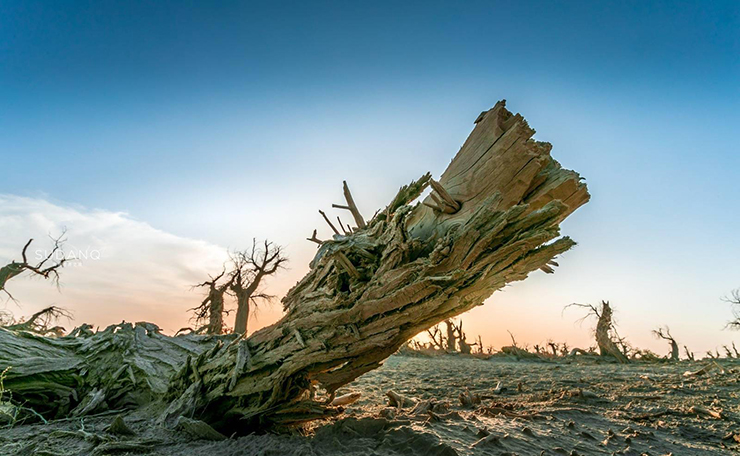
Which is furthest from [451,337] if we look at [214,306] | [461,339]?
[214,306]

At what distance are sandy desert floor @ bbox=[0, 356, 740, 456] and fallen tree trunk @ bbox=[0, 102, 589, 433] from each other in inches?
16.9

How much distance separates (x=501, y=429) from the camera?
3.30 m

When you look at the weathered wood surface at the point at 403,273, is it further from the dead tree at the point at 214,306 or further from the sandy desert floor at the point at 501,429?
the dead tree at the point at 214,306

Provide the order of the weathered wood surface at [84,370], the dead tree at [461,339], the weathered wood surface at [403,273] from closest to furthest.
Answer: the weathered wood surface at [403,273], the weathered wood surface at [84,370], the dead tree at [461,339]

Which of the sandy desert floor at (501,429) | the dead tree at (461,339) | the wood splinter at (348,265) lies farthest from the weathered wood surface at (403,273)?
the dead tree at (461,339)

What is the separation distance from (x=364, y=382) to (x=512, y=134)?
5.35 metres

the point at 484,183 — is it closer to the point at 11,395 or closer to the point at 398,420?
the point at 398,420

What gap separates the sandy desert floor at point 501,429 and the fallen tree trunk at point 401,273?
0.43m

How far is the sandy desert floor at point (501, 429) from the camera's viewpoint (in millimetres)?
2820

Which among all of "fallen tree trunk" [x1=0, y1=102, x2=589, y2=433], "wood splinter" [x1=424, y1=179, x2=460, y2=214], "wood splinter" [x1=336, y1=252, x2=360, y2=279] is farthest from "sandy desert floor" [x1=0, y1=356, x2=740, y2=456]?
"wood splinter" [x1=424, y1=179, x2=460, y2=214]

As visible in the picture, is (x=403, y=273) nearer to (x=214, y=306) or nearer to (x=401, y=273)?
(x=401, y=273)

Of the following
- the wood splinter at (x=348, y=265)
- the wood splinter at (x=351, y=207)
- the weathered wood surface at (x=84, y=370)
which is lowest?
the weathered wood surface at (x=84, y=370)

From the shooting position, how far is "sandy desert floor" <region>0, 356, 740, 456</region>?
2820mm

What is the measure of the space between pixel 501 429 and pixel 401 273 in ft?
Answer: 6.04
